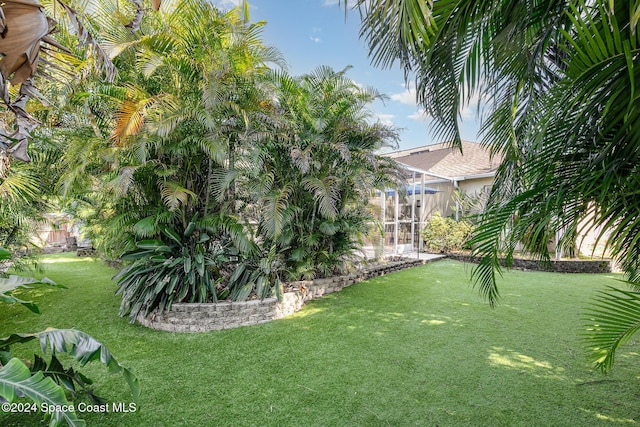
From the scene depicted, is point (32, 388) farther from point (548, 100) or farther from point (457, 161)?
point (457, 161)

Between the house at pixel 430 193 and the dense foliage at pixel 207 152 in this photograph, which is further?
the house at pixel 430 193

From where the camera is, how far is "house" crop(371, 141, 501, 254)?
10.8 meters

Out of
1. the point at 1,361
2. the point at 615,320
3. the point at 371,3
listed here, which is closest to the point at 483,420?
the point at 615,320

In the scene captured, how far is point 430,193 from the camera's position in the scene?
13406 millimetres

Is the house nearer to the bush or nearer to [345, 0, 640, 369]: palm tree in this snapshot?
the bush

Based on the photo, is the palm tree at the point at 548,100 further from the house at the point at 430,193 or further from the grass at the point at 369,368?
the house at the point at 430,193

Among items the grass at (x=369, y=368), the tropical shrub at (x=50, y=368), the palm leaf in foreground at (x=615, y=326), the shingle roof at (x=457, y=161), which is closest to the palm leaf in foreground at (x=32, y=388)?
the tropical shrub at (x=50, y=368)

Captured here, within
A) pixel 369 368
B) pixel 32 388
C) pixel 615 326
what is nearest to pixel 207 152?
pixel 32 388

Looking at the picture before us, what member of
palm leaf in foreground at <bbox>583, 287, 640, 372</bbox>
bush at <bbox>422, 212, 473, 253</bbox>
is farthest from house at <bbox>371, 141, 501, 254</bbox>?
palm leaf in foreground at <bbox>583, 287, 640, 372</bbox>

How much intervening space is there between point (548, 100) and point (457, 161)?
13.6 metres

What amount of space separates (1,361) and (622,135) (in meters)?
4.32

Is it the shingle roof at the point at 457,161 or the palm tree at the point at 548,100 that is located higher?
the shingle roof at the point at 457,161

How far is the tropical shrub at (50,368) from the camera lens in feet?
5.14

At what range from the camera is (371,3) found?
1.78 metres
